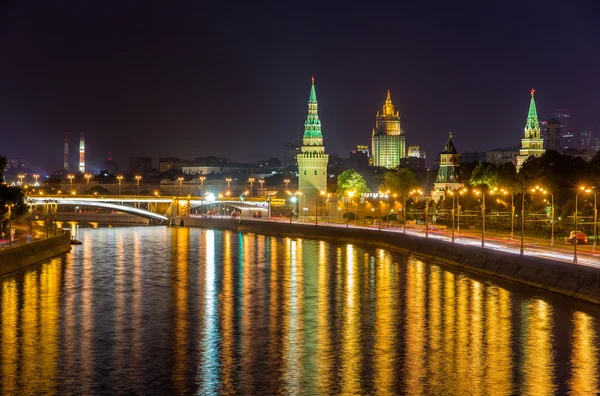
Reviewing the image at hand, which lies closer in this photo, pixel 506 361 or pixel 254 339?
pixel 506 361

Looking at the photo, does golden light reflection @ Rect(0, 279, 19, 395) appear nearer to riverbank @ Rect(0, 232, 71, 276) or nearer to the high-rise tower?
riverbank @ Rect(0, 232, 71, 276)

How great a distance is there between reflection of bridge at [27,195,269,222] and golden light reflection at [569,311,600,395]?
259 ft

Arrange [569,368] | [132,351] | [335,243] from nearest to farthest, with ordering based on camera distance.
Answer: [569,368]
[132,351]
[335,243]

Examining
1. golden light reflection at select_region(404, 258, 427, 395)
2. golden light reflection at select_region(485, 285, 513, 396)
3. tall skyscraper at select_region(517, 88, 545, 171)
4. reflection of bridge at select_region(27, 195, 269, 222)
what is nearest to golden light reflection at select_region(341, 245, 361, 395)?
golden light reflection at select_region(404, 258, 427, 395)

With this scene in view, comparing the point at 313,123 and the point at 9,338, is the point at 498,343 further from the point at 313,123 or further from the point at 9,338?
the point at 313,123

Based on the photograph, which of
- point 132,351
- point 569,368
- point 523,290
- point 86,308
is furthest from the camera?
point 523,290

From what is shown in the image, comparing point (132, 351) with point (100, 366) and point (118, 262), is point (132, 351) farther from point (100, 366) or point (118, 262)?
point (118, 262)

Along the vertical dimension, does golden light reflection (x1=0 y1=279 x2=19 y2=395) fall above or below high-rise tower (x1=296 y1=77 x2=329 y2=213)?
below

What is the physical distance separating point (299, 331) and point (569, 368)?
8.78m

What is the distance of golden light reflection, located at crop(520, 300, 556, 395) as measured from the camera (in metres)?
23.2

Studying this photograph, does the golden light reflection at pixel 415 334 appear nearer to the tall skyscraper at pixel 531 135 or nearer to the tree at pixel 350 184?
the tree at pixel 350 184

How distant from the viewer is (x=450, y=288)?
41844mm

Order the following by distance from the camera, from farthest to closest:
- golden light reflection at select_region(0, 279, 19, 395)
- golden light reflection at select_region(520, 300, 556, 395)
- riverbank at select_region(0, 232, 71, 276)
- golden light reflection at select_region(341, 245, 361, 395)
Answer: riverbank at select_region(0, 232, 71, 276) < golden light reflection at select_region(341, 245, 361, 395) < golden light reflection at select_region(0, 279, 19, 395) < golden light reflection at select_region(520, 300, 556, 395)

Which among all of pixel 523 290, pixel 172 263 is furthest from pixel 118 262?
pixel 523 290
